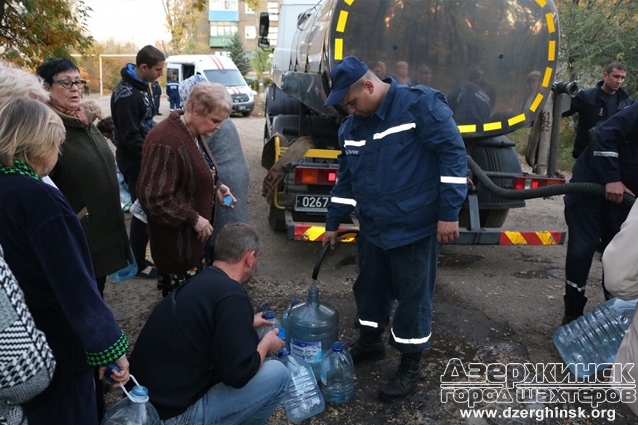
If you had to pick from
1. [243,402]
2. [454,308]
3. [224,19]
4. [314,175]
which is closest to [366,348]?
[454,308]

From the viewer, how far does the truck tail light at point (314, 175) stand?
479 cm

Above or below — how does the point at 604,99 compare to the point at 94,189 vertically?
above

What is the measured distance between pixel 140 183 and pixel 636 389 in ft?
8.29

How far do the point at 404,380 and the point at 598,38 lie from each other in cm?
1174

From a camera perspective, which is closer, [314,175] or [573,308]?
[573,308]

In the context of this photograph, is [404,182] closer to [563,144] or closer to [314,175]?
[314,175]

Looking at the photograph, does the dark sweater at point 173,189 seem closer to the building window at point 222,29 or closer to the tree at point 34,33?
the tree at point 34,33

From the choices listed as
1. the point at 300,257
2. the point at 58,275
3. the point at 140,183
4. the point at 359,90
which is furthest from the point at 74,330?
the point at 300,257

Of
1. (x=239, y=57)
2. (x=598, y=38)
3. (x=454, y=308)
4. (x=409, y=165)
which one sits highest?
(x=598, y=38)

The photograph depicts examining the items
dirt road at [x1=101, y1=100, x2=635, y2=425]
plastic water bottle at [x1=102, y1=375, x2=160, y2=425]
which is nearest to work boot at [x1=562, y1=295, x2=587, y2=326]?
dirt road at [x1=101, y1=100, x2=635, y2=425]

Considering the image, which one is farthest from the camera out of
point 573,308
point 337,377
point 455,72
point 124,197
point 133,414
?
point 124,197

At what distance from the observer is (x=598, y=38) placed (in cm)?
1219

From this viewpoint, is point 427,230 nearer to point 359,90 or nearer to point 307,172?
point 359,90

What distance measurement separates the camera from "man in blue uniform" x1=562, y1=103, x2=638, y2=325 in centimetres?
353
